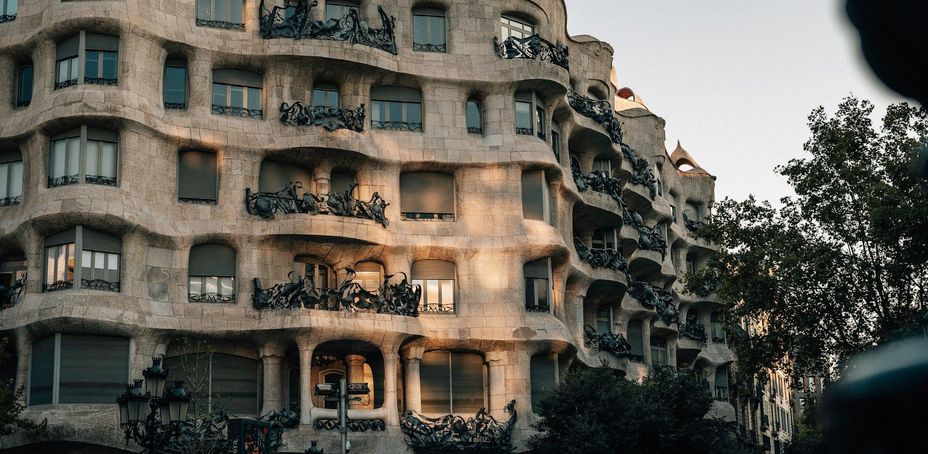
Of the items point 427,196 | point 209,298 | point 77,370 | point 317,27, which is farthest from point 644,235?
point 77,370

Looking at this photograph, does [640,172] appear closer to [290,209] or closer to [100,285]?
[290,209]

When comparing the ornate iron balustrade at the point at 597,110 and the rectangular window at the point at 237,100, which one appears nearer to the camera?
the rectangular window at the point at 237,100

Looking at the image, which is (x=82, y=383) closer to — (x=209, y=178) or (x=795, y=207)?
(x=209, y=178)

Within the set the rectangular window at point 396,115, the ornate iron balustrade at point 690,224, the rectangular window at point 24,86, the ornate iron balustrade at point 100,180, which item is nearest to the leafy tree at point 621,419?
the rectangular window at point 396,115

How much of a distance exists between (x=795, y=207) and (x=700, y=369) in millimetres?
25989

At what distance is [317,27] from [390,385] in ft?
38.3

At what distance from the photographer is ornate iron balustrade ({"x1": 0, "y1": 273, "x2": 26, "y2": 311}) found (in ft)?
123

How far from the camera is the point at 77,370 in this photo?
1423 inches

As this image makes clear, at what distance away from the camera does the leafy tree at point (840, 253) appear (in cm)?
3834

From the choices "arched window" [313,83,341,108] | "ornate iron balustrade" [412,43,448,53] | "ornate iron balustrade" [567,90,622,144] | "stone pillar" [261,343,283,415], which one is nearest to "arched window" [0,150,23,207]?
"stone pillar" [261,343,283,415]

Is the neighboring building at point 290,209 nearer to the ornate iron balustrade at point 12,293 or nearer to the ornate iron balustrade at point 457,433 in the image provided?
the ornate iron balustrade at point 12,293

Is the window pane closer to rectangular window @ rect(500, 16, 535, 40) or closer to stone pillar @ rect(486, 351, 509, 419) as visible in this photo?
stone pillar @ rect(486, 351, 509, 419)

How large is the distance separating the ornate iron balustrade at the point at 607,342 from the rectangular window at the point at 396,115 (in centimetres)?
1044

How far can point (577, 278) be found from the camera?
1839 inches
